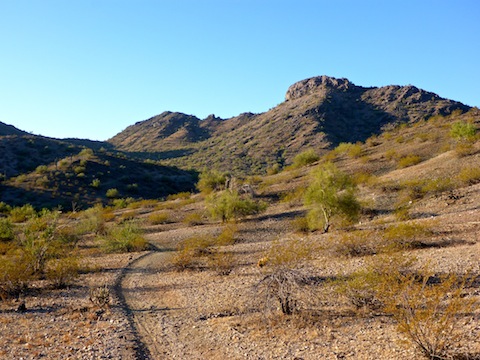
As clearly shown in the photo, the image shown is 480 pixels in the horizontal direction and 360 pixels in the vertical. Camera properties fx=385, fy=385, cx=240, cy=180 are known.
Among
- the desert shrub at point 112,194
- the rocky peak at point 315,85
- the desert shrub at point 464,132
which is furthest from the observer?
the rocky peak at point 315,85

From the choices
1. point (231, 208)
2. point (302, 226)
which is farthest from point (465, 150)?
point (231, 208)

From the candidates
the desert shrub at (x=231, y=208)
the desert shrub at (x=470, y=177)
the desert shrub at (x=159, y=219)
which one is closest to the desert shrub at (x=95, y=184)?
the desert shrub at (x=159, y=219)

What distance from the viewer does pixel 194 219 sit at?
35.4m

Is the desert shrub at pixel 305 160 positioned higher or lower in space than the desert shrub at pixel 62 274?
higher

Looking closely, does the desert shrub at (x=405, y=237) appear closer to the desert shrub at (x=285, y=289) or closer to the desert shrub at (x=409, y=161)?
the desert shrub at (x=285, y=289)

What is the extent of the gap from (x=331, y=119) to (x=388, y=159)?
55.7 meters

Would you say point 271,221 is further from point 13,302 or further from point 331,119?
point 331,119

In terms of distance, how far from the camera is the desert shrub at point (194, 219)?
35000mm

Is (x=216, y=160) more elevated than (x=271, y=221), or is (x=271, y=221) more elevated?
(x=216, y=160)

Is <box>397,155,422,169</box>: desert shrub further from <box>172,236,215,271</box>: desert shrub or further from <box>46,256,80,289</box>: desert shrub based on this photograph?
<box>46,256,80,289</box>: desert shrub

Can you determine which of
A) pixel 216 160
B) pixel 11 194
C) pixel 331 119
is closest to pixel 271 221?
pixel 11 194

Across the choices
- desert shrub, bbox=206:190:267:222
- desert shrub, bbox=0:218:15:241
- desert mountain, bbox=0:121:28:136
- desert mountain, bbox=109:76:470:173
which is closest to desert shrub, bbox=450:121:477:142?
desert shrub, bbox=206:190:267:222

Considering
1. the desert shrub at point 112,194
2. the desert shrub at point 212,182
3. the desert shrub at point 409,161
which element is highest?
the desert shrub at point 409,161

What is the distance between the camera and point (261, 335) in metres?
9.34
